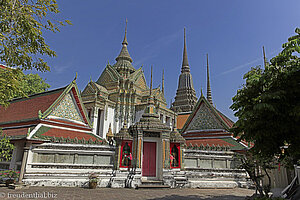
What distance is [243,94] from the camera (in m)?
6.58

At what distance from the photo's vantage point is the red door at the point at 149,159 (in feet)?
37.4

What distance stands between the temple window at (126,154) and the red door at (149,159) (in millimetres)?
875

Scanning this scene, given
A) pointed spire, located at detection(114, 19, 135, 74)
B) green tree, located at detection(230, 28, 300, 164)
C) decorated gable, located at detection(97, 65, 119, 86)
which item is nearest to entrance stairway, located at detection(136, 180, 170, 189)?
green tree, located at detection(230, 28, 300, 164)

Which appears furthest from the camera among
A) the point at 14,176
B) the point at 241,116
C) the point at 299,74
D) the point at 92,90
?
the point at 92,90

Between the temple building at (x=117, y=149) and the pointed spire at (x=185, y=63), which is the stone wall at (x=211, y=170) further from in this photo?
the pointed spire at (x=185, y=63)

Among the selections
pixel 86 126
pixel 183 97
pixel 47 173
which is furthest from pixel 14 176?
pixel 183 97

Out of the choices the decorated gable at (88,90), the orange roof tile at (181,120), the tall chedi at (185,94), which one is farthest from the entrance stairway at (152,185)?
the tall chedi at (185,94)

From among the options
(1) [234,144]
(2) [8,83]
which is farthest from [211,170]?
(2) [8,83]

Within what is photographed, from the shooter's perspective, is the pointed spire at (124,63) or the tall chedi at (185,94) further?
the tall chedi at (185,94)

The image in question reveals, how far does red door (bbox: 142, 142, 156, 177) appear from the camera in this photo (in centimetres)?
1141

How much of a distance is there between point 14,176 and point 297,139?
10908mm

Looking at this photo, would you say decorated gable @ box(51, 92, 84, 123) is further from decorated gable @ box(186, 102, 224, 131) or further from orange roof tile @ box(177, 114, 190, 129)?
orange roof tile @ box(177, 114, 190, 129)

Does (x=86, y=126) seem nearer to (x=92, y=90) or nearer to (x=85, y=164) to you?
(x=85, y=164)

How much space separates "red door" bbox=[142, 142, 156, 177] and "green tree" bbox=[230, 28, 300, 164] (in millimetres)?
6200
